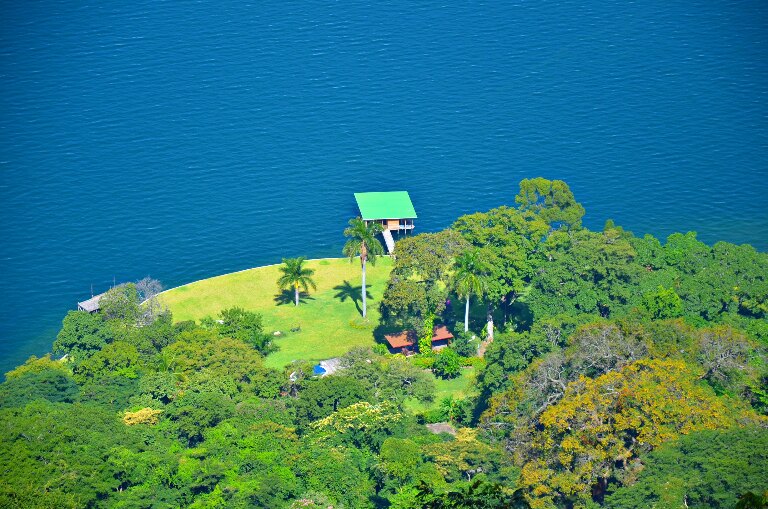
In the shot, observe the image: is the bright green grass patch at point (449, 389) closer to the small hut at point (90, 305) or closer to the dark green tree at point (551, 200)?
the dark green tree at point (551, 200)

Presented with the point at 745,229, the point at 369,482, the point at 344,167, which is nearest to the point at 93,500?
the point at 369,482

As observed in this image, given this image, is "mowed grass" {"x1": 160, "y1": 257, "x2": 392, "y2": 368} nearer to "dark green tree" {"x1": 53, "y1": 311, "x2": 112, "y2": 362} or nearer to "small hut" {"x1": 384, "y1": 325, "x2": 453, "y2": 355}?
"small hut" {"x1": 384, "y1": 325, "x2": 453, "y2": 355}

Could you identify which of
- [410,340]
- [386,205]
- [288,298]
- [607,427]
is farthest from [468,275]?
[386,205]

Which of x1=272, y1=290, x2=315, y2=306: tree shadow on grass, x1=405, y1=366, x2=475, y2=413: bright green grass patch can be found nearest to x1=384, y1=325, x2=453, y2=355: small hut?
x1=405, y1=366, x2=475, y2=413: bright green grass patch

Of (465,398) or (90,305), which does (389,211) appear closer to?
(90,305)

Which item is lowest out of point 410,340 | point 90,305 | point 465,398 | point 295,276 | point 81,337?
point 465,398

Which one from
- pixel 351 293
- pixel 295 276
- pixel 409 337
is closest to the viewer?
pixel 409 337

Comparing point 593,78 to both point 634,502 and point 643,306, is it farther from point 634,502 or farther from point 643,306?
point 634,502
